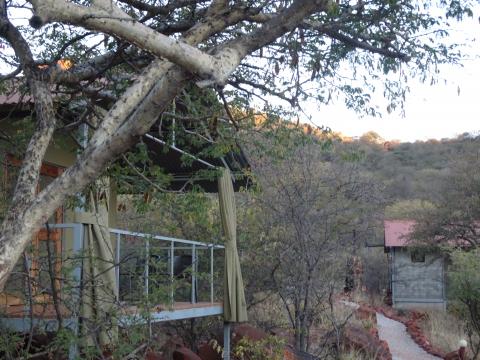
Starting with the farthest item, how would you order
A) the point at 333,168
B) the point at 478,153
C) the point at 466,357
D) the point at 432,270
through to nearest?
the point at 432,270
the point at 478,153
the point at 333,168
the point at 466,357

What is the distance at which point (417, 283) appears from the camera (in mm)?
28297

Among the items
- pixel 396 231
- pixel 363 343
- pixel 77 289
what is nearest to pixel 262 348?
pixel 363 343

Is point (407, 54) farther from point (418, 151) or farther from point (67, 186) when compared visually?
point (418, 151)

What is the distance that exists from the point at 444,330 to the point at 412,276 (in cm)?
979

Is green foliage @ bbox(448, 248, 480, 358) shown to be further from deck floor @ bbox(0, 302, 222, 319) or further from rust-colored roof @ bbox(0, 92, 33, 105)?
rust-colored roof @ bbox(0, 92, 33, 105)

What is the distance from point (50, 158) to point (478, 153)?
58.9ft

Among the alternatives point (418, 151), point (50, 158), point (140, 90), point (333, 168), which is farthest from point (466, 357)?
point (418, 151)

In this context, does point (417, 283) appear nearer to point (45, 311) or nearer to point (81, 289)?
point (45, 311)

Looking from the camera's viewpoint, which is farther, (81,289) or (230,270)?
(230,270)

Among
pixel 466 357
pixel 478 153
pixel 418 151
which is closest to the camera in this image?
pixel 466 357

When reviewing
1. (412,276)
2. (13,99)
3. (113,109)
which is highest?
(13,99)

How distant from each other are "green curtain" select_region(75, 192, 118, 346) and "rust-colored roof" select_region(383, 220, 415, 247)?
2115 centimetres

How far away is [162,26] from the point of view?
7.44 m

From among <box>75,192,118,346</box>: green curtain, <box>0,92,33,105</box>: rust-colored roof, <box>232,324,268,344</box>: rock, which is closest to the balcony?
<box>75,192,118,346</box>: green curtain
